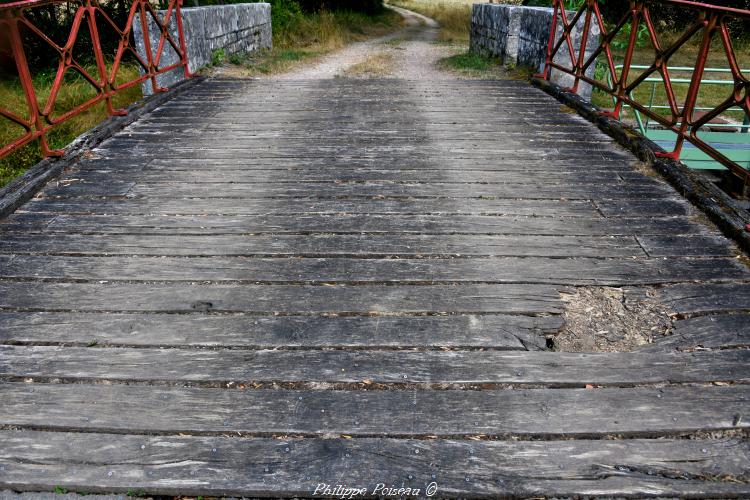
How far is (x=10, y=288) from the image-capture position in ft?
8.94

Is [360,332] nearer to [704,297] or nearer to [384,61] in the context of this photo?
[704,297]

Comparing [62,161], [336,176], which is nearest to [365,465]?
[336,176]

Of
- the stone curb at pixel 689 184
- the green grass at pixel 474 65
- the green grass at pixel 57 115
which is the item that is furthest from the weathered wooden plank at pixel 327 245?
the green grass at pixel 474 65

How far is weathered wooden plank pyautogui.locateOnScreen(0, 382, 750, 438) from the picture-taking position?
1.93 metres

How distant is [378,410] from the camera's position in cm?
202

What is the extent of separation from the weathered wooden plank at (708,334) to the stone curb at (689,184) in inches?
30.8

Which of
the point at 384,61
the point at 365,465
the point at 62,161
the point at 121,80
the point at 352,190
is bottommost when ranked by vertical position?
the point at 365,465

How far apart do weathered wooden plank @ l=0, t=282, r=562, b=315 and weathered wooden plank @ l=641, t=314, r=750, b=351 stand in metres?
0.47

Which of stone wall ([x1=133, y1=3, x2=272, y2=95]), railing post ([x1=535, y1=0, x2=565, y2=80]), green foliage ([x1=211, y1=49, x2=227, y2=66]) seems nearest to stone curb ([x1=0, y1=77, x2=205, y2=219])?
stone wall ([x1=133, y1=3, x2=272, y2=95])

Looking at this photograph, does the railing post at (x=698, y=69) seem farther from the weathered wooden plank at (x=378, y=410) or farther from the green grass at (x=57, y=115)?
the green grass at (x=57, y=115)

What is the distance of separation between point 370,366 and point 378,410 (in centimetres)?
24

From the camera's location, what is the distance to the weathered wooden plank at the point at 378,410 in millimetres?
1935

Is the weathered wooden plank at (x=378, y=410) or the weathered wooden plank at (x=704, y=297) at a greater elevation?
the weathered wooden plank at (x=704, y=297)

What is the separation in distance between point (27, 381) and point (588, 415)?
203 cm
